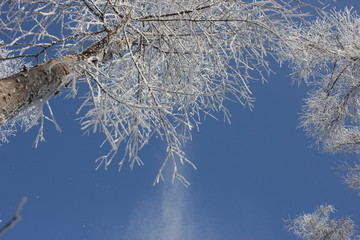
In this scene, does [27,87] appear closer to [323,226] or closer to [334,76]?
[334,76]

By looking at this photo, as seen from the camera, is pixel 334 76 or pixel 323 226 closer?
pixel 334 76

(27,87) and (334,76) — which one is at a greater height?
(334,76)

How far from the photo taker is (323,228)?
37.6 ft

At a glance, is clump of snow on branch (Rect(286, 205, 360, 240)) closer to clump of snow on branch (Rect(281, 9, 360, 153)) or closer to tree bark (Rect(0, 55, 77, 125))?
clump of snow on branch (Rect(281, 9, 360, 153))

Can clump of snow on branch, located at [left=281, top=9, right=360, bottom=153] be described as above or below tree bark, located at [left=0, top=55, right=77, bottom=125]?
above

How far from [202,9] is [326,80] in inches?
182

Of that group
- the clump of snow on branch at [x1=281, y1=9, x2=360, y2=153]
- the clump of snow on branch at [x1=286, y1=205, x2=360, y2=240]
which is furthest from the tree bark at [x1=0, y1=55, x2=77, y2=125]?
the clump of snow on branch at [x1=286, y1=205, x2=360, y2=240]

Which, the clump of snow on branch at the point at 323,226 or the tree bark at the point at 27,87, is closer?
the tree bark at the point at 27,87

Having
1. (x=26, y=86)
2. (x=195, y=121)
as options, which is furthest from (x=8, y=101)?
(x=195, y=121)

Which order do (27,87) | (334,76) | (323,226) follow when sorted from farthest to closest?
(323,226)
(334,76)
(27,87)

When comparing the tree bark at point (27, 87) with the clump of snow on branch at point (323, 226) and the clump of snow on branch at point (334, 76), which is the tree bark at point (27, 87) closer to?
the clump of snow on branch at point (334, 76)

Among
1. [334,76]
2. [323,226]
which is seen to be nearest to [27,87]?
[334,76]

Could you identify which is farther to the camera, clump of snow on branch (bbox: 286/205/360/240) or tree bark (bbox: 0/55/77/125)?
clump of snow on branch (bbox: 286/205/360/240)

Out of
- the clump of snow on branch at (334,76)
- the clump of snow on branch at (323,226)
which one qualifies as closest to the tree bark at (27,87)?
the clump of snow on branch at (334,76)
